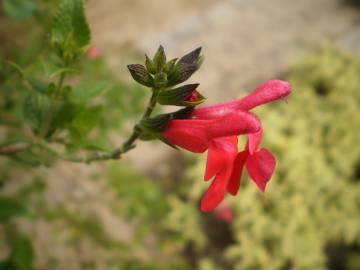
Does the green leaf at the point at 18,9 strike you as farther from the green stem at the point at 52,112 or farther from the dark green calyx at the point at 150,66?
the dark green calyx at the point at 150,66

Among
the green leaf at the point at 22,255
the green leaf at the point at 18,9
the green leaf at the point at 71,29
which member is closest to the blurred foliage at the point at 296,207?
the green leaf at the point at 22,255

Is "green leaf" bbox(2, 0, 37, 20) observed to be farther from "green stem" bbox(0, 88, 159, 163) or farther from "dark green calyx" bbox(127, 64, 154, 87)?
"dark green calyx" bbox(127, 64, 154, 87)

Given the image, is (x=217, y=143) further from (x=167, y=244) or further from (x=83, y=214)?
(x=167, y=244)

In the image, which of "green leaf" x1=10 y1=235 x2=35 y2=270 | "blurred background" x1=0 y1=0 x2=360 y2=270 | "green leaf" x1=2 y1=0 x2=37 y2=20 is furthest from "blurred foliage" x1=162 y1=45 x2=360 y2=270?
"green leaf" x1=2 y1=0 x2=37 y2=20

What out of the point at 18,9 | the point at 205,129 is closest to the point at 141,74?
the point at 205,129

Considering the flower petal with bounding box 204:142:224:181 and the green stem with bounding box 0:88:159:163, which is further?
the green stem with bounding box 0:88:159:163

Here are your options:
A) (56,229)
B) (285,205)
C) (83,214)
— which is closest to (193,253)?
(285,205)

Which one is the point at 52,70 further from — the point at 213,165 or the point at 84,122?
the point at 213,165
